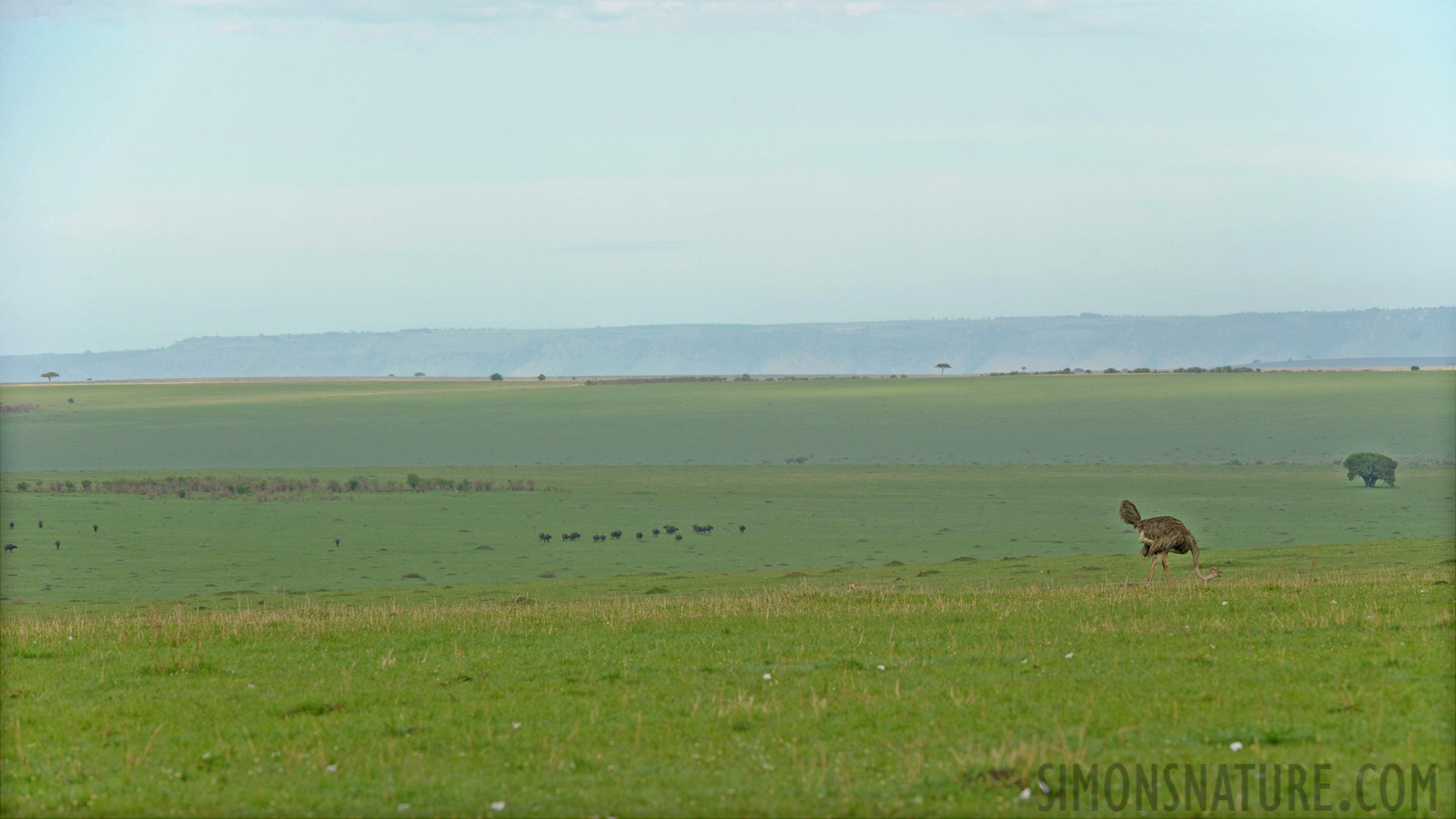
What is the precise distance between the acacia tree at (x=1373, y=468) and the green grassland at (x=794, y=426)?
16025mm

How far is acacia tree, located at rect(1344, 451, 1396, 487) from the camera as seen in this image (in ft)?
247

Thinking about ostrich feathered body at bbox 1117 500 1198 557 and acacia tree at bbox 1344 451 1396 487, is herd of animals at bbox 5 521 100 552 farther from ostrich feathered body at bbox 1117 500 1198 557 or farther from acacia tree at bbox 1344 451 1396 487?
acacia tree at bbox 1344 451 1396 487

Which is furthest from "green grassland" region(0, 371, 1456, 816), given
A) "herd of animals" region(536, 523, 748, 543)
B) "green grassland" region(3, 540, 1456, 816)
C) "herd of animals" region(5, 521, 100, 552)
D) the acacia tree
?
the acacia tree

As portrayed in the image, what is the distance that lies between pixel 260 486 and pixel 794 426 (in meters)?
53.7

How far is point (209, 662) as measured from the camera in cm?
1587

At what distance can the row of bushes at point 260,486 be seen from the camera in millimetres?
78562

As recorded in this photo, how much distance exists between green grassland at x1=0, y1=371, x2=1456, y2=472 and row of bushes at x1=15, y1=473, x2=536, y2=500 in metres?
19.5

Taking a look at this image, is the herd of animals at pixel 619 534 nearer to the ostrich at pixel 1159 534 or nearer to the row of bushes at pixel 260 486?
the row of bushes at pixel 260 486

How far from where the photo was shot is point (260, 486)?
268 feet

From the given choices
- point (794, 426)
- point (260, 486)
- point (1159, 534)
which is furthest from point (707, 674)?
point (794, 426)

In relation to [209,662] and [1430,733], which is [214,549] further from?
[1430,733]

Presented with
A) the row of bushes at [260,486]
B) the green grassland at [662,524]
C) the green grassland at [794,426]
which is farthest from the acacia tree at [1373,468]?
the row of bushes at [260,486]

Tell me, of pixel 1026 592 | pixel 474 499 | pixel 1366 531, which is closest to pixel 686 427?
pixel 474 499

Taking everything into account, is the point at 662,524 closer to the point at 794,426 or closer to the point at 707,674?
the point at 707,674
